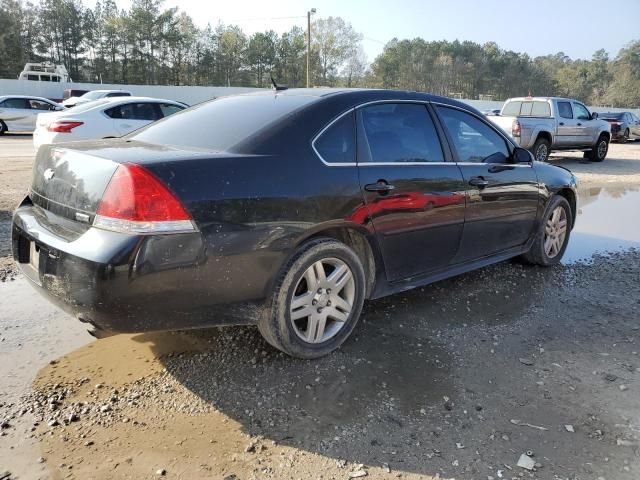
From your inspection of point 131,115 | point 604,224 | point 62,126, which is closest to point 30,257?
point 604,224

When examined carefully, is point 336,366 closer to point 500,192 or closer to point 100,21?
point 500,192

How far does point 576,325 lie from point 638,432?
4.35ft

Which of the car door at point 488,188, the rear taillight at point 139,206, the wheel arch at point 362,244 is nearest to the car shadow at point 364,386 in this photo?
the wheel arch at point 362,244

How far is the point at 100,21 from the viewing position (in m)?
64.6

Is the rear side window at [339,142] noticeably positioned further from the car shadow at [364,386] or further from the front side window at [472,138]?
the car shadow at [364,386]

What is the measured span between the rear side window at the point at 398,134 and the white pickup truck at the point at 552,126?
10605 mm

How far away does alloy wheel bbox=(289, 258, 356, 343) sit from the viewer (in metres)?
3.08

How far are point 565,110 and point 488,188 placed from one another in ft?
42.4

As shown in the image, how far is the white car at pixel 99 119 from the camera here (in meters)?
10.4

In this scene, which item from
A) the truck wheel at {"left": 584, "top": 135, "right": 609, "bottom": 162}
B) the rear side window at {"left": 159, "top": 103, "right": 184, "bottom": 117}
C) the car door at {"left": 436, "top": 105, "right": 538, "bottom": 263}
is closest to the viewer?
the car door at {"left": 436, "top": 105, "right": 538, "bottom": 263}

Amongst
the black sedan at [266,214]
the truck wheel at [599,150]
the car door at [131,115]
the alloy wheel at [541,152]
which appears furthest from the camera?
the truck wheel at [599,150]

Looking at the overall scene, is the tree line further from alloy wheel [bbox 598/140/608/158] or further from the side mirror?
the side mirror

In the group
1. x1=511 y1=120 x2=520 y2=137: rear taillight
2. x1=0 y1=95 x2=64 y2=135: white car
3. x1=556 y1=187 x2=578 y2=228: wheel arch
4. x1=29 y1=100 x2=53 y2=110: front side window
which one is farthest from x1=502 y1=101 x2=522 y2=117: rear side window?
x1=29 y1=100 x2=53 y2=110: front side window

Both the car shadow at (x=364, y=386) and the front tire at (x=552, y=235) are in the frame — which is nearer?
the car shadow at (x=364, y=386)
